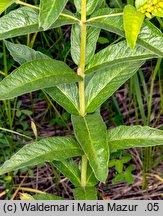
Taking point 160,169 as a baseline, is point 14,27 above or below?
above

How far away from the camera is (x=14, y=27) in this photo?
3.13ft

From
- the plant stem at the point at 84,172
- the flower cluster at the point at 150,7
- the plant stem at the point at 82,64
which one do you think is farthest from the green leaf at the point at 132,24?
the plant stem at the point at 84,172

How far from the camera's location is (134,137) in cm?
109

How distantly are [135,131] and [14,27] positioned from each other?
39 centimetres

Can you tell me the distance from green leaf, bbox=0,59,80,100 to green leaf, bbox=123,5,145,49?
0.21 m

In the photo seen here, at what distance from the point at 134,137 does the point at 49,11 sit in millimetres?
402

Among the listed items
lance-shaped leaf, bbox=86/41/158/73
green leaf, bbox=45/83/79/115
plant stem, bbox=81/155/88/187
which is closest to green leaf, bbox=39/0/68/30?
lance-shaped leaf, bbox=86/41/158/73

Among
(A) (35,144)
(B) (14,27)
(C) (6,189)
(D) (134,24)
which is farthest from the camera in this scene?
(C) (6,189)

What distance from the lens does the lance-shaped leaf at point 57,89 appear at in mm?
1127

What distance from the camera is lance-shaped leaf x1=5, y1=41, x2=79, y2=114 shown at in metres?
1.13

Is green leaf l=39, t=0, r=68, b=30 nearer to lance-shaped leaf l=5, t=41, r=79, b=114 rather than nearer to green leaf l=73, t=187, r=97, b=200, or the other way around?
lance-shaped leaf l=5, t=41, r=79, b=114

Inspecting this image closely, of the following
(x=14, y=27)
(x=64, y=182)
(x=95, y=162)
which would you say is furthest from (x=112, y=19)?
(x=64, y=182)

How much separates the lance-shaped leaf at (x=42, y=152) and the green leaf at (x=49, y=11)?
0.33 m

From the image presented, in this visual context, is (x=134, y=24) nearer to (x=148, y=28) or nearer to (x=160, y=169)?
(x=148, y=28)
